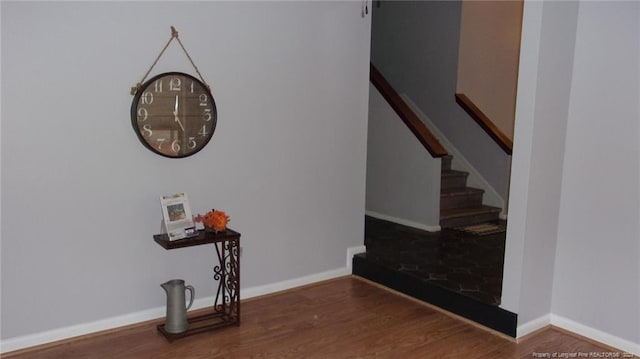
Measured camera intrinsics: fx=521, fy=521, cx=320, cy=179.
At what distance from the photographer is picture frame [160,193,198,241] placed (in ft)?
9.83

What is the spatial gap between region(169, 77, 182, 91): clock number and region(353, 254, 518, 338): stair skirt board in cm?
193

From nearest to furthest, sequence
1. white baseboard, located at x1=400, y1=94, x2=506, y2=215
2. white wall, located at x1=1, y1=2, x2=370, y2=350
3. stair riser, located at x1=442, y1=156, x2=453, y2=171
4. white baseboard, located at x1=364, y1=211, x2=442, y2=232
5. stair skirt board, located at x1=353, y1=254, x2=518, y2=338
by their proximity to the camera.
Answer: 1. white wall, located at x1=1, y1=2, x2=370, y2=350
2. stair skirt board, located at x1=353, y1=254, x2=518, y2=338
3. white baseboard, located at x1=364, y1=211, x2=442, y2=232
4. white baseboard, located at x1=400, y1=94, x2=506, y2=215
5. stair riser, located at x1=442, y1=156, x2=453, y2=171

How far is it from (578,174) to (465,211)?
233cm

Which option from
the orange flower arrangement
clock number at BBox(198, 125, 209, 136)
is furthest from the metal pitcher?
clock number at BBox(198, 125, 209, 136)

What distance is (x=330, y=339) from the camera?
3.03 meters

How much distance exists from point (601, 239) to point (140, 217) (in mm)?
2712

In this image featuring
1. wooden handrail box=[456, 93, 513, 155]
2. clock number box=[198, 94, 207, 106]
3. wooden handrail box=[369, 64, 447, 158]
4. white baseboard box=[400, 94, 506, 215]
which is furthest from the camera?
white baseboard box=[400, 94, 506, 215]

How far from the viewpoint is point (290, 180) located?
377cm

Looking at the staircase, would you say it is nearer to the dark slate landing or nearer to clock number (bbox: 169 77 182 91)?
the dark slate landing

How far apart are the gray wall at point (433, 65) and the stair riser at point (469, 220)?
11.0 inches

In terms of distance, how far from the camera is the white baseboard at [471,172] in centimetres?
567

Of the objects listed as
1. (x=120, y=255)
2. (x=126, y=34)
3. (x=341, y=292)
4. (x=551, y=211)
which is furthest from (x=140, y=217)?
(x=551, y=211)

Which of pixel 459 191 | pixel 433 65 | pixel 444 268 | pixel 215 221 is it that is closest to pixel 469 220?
pixel 459 191

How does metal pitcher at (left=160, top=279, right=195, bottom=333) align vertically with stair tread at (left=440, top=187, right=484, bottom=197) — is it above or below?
below
